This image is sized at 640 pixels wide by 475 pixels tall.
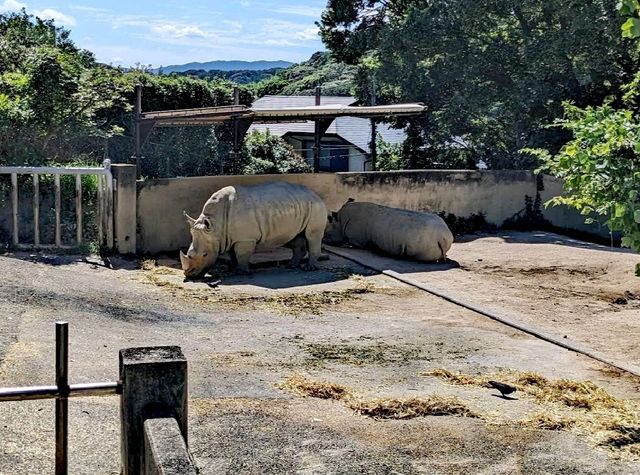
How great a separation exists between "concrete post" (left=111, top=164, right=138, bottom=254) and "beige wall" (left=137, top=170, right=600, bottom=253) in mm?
323

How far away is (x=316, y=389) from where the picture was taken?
874 centimetres

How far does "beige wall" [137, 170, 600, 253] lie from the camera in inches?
664

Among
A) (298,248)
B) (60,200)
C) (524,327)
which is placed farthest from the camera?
(298,248)

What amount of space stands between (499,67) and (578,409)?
15217 mm

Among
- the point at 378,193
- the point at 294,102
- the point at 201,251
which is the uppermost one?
the point at 294,102

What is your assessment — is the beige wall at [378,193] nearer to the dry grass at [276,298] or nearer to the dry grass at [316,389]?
the dry grass at [276,298]

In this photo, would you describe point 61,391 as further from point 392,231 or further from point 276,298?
point 392,231

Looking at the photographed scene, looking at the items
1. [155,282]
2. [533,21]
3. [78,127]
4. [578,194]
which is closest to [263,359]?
[578,194]

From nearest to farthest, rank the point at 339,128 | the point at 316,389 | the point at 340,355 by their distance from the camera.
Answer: the point at 316,389 < the point at 340,355 < the point at 339,128

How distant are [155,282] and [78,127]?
606cm

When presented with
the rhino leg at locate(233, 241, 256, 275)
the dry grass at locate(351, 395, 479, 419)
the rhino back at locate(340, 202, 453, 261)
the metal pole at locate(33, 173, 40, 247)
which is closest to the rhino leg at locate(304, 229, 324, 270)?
the rhino leg at locate(233, 241, 256, 275)

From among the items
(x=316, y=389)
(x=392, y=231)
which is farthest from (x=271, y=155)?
(x=316, y=389)

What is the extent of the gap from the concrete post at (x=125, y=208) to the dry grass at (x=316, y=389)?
306 inches

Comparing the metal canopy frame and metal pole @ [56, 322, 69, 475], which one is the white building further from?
metal pole @ [56, 322, 69, 475]
